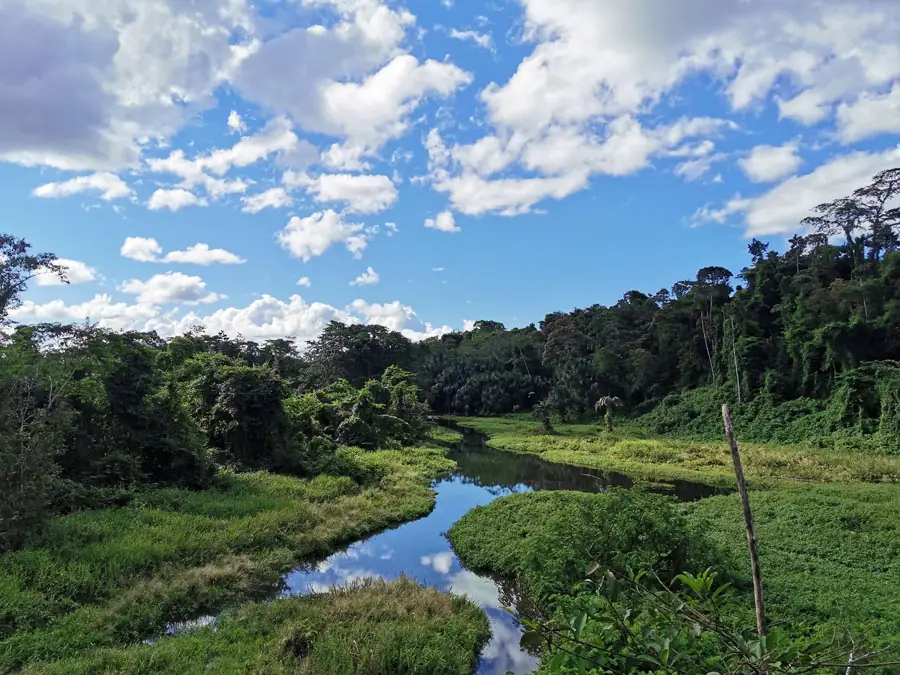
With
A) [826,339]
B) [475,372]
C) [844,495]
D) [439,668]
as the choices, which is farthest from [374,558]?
[475,372]

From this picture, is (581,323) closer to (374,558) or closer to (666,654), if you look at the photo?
(374,558)

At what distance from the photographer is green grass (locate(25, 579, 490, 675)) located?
A: 7.79 metres

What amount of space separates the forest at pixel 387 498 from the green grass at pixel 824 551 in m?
0.10

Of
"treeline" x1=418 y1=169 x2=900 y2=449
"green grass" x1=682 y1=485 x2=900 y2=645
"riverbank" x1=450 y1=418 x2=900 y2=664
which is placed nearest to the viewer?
"green grass" x1=682 y1=485 x2=900 y2=645

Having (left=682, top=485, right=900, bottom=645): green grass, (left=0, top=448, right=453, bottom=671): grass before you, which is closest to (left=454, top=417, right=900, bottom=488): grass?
(left=682, top=485, right=900, bottom=645): green grass

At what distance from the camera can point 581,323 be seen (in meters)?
63.1

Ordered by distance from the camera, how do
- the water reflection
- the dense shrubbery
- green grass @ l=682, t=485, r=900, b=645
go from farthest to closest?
the dense shrubbery
the water reflection
green grass @ l=682, t=485, r=900, b=645

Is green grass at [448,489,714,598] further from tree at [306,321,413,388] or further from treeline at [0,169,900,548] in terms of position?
tree at [306,321,413,388]

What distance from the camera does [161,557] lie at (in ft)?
37.5

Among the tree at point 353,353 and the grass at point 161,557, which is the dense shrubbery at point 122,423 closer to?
the grass at point 161,557

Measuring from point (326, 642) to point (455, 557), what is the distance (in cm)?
648

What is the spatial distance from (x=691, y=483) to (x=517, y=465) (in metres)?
9.58

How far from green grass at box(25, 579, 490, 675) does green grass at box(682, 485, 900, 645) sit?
17.1 feet

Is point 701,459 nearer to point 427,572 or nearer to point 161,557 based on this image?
point 427,572
